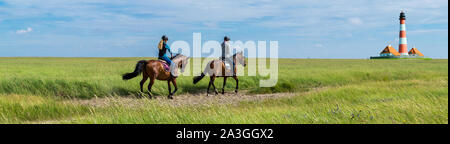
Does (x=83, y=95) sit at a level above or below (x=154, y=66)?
below

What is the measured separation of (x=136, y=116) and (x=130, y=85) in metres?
10.1

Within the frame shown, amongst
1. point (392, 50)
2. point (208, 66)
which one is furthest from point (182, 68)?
point (392, 50)

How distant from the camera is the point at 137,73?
13531 mm

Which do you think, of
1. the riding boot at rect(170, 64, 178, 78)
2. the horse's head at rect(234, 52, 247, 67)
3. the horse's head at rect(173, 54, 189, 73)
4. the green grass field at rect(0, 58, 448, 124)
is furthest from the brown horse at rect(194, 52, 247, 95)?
the green grass field at rect(0, 58, 448, 124)

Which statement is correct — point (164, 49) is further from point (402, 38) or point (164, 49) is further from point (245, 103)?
point (402, 38)

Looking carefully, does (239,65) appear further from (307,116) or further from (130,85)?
(307,116)

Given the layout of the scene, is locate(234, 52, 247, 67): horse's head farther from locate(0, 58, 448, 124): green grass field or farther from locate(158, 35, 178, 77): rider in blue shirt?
locate(158, 35, 178, 77): rider in blue shirt

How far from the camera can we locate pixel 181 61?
14.5 metres

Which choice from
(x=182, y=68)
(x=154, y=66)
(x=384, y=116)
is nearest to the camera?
(x=384, y=116)

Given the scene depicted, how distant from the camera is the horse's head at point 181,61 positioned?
14.4 meters

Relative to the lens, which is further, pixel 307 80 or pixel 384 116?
pixel 307 80

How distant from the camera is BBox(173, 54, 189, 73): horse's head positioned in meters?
14.4
